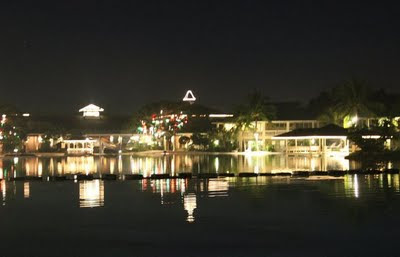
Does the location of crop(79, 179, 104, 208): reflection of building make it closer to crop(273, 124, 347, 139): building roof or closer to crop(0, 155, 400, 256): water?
crop(0, 155, 400, 256): water

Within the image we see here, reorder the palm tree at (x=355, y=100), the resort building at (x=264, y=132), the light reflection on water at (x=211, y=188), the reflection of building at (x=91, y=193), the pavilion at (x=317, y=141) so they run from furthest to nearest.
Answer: the resort building at (x=264, y=132), the palm tree at (x=355, y=100), the pavilion at (x=317, y=141), the light reflection on water at (x=211, y=188), the reflection of building at (x=91, y=193)

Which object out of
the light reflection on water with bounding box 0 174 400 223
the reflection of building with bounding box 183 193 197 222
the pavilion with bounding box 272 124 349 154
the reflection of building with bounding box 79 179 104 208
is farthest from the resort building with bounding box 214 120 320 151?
the reflection of building with bounding box 183 193 197 222

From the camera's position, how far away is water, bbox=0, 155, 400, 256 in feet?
46.6

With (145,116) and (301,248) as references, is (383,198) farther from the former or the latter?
(145,116)

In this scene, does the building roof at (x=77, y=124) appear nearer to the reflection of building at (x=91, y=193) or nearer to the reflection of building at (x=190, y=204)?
the reflection of building at (x=91, y=193)

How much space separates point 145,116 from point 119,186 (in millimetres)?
47349

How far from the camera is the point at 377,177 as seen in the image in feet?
95.1

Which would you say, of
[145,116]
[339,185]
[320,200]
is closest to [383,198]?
[320,200]

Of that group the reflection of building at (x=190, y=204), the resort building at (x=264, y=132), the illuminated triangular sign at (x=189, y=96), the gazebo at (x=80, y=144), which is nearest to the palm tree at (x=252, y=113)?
the resort building at (x=264, y=132)

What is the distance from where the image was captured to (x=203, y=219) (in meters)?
17.6

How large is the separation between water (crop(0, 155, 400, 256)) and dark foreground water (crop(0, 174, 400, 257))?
2 cm

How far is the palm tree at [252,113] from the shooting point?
6394cm

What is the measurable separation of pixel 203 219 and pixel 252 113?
154 ft

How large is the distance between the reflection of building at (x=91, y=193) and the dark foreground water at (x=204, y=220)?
39mm
